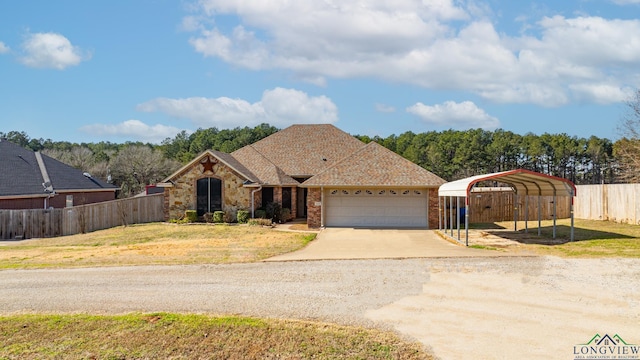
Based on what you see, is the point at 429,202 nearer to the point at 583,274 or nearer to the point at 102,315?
the point at 583,274

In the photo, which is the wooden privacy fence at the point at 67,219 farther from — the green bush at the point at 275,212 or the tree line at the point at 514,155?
the tree line at the point at 514,155

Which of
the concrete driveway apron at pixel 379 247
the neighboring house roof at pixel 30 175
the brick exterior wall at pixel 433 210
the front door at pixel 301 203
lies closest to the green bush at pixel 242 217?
the front door at pixel 301 203

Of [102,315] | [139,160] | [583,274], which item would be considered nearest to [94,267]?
[102,315]

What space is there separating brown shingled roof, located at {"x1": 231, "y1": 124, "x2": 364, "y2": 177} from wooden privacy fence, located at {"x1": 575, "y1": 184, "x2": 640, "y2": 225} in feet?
48.1

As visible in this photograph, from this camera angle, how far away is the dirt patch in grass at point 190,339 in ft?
24.9

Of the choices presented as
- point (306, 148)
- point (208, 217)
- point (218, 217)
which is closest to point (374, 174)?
point (306, 148)

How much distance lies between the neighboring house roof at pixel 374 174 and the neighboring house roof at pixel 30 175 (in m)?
17.6

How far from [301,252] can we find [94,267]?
672 cm

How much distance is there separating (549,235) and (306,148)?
17.6 meters

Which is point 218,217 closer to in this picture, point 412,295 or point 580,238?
point 580,238

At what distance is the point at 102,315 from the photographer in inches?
375

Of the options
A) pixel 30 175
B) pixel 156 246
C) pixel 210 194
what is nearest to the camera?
pixel 156 246

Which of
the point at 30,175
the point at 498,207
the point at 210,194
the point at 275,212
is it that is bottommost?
the point at 275,212

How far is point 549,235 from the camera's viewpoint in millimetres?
21703
